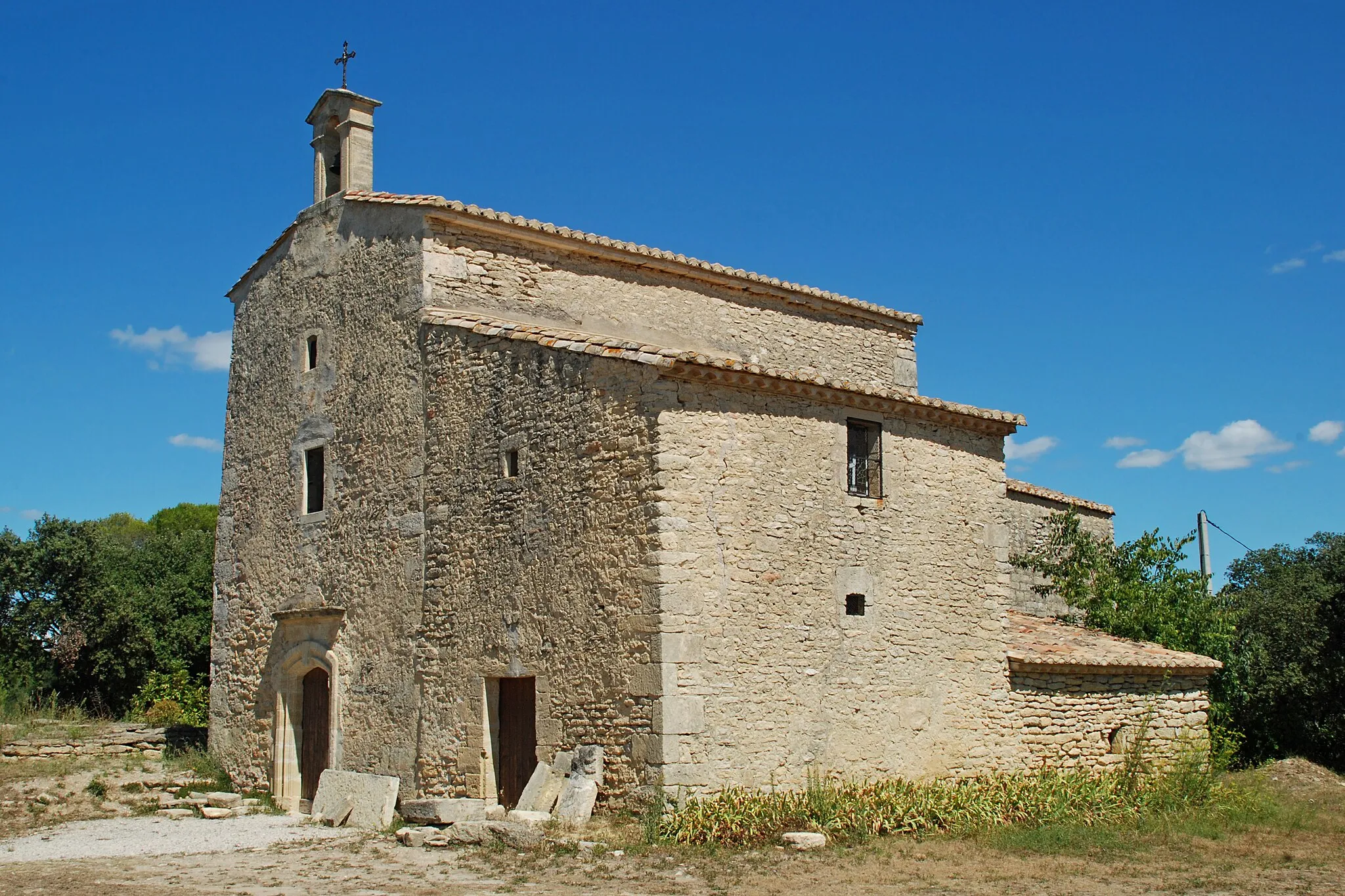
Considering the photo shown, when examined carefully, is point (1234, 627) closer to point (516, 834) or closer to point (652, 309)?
point (652, 309)

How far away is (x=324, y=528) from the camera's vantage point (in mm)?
15117

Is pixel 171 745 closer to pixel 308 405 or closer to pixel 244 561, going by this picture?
pixel 244 561

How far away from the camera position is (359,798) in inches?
520

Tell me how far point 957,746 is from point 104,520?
130 ft

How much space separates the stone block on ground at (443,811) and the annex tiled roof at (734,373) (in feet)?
15.2

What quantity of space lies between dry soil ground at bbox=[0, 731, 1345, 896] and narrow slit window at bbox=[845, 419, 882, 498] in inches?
142

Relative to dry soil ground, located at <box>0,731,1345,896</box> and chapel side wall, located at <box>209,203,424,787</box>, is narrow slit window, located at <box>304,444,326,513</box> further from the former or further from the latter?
dry soil ground, located at <box>0,731,1345,896</box>

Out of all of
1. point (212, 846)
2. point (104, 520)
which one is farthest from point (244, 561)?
point (104, 520)

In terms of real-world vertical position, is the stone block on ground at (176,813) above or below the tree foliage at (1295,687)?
below

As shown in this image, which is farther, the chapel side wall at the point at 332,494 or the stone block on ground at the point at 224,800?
the stone block on ground at the point at 224,800

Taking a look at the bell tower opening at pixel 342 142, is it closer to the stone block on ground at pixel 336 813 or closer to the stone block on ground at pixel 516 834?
the stone block on ground at pixel 336 813

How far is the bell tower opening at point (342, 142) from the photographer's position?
52.2 feet

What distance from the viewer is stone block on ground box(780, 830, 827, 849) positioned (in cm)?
1041

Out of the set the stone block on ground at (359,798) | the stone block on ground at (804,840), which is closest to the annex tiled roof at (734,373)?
the stone block on ground at (804,840)
